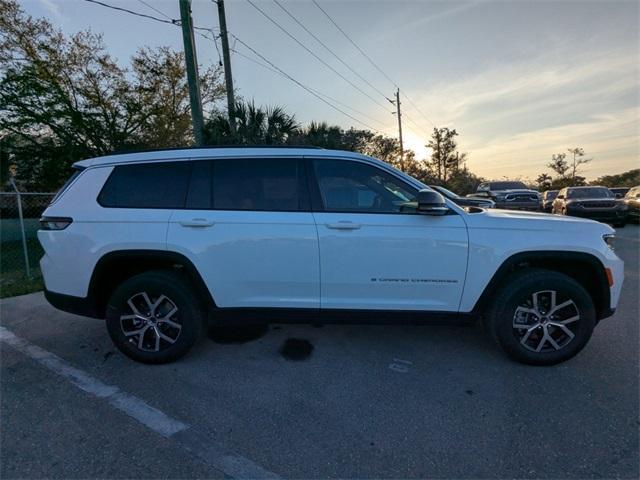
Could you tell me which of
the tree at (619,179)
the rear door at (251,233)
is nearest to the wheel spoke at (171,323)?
the rear door at (251,233)

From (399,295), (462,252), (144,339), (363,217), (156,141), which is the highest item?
(156,141)

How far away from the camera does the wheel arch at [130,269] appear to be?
318 cm

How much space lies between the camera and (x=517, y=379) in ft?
9.79

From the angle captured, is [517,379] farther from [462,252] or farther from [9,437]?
[9,437]

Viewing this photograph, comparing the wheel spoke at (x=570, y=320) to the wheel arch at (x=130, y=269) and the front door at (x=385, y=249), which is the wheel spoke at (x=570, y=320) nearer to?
the front door at (x=385, y=249)

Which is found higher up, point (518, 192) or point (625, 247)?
point (518, 192)

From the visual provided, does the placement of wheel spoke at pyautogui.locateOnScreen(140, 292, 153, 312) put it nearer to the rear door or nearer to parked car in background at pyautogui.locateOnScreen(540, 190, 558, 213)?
the rear door

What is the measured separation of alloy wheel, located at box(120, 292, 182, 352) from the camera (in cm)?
329

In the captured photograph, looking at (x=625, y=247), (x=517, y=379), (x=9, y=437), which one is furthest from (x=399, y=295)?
(x=625, y=247)

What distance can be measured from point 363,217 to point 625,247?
9.38 metres

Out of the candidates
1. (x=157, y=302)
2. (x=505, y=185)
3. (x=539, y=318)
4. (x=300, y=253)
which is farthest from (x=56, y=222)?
(x=505, y=185)

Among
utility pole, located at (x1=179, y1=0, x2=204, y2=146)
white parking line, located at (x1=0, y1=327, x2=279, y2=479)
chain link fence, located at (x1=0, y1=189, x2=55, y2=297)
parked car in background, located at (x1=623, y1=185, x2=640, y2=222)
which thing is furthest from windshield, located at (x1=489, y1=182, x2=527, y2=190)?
white parking line, located at (x1=0, y1=327, x2=279, y2=479)

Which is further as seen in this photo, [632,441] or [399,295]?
[399,295]

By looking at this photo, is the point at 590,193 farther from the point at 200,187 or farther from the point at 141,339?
the point at 141,339
